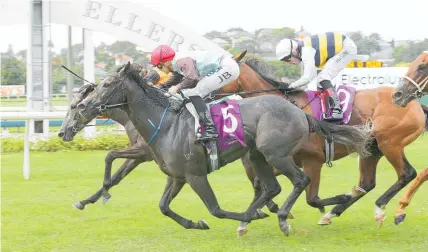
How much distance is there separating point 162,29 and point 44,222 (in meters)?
8.33

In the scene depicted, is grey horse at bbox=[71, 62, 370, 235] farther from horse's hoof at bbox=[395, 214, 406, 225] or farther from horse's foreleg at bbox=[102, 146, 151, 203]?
horse's foreleg at bbox=[102, 146, 151, 203]

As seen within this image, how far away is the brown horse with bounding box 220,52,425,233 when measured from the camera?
275 inches

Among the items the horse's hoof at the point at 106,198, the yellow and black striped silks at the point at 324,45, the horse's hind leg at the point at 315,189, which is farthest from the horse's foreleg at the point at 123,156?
the yellow and black striped silks at the point at 324,45

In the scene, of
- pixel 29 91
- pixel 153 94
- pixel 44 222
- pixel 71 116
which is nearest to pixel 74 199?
pixel 44 222

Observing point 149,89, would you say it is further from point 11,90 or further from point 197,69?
point 11,90

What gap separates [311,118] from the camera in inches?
261

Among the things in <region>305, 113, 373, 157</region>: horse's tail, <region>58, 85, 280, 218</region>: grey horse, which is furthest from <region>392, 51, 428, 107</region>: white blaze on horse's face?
<region>58, 85, 280, 218</region>: grey horse

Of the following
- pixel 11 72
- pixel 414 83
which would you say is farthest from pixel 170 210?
pixel 11 72

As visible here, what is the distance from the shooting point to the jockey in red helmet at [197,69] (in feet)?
21.7

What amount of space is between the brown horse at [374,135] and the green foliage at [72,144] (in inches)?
275

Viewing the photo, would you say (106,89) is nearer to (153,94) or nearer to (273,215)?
(153,94)

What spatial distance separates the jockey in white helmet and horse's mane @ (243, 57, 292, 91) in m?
0.16

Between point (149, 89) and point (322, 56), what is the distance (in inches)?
70.3

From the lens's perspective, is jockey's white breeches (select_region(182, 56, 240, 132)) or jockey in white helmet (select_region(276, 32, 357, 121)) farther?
jockey in white helmet (select_region(276, 32, 357, 121))
